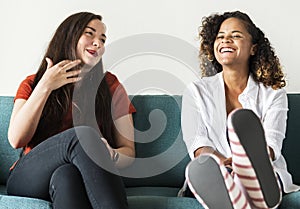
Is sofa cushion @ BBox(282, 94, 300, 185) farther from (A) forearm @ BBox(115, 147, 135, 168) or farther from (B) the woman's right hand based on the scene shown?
(B) the woman's right hand

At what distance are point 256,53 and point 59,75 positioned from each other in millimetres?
822

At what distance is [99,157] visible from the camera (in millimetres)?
1788

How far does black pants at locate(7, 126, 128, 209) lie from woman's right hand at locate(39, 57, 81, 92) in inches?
11.9

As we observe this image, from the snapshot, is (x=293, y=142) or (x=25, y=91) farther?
(x=293, y=142)

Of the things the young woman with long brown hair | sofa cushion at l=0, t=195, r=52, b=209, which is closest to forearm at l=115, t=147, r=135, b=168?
the young woman with long brown hair

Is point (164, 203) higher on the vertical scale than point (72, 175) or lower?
lower

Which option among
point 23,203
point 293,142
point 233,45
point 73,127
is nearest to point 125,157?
point 73,127

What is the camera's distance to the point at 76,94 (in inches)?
87.1

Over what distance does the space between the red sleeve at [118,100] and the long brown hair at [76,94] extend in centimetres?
3

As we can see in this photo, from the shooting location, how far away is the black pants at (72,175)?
67.4 inches

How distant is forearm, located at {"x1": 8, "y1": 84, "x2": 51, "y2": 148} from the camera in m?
2.02

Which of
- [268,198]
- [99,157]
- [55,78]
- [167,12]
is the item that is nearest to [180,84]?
[167,12]

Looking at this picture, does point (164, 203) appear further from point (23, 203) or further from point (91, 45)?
point (91, 45)

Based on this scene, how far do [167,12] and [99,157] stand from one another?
1147 mm
